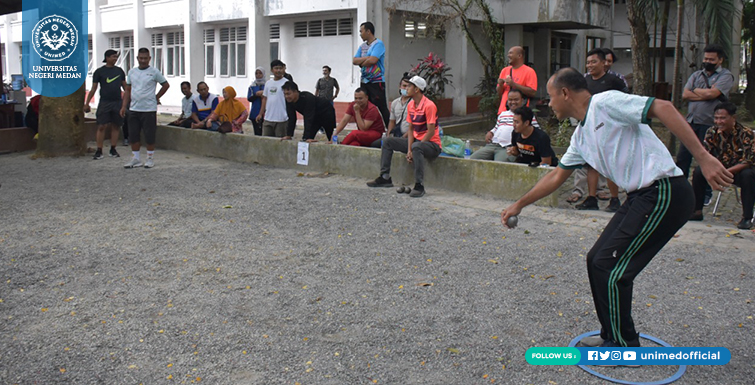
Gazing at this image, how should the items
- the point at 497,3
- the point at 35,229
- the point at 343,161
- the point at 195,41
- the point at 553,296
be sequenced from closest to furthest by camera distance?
1. the point at 553,296
2. the point at 35,229
3. the point at 343,161
4. the point at 497,3
5. the point at 195,41

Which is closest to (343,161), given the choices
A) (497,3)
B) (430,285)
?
(430,285)

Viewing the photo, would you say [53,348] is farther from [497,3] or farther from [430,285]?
[497,3]

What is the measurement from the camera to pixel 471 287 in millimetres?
5418

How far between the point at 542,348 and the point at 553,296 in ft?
4.03

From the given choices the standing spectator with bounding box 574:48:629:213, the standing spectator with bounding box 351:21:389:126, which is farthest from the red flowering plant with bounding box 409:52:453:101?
the standing spectator with bounding box 574:48:629:213

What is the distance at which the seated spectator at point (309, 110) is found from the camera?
36.6 feet

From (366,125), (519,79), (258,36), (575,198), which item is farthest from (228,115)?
(258,36)

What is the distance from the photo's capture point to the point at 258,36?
22891 mm

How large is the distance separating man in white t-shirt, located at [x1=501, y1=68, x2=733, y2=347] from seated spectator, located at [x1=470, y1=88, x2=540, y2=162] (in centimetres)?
506

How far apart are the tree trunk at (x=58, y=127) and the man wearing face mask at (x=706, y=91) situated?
1054cm

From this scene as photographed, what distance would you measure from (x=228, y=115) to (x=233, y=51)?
13038 mm

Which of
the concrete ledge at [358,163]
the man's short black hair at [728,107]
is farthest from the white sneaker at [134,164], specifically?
the man's short black hair at [728,107]

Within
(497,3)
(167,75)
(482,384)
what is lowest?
Result: (482,384)

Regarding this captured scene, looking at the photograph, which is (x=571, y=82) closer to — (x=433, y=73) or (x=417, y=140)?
(x=417, y=140)
